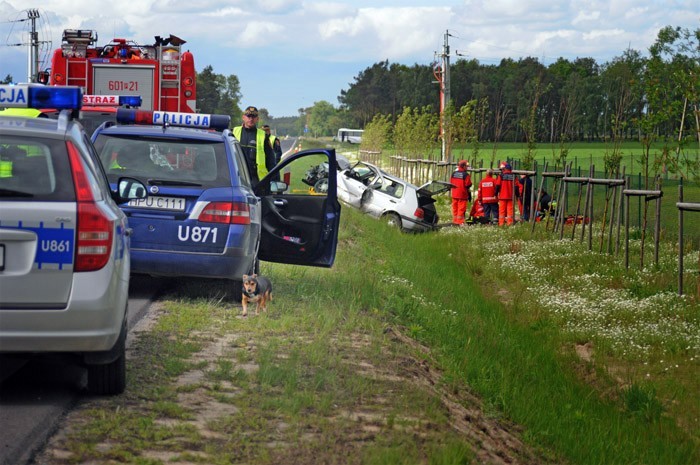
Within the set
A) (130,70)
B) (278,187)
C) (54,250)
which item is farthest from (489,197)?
(54,250)

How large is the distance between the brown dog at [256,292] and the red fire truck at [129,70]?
525 inches

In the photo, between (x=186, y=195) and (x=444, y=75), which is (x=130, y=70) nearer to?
(x=186, y=195)

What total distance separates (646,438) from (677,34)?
40.2 ft

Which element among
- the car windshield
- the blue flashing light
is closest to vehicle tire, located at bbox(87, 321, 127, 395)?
the blue flashing light

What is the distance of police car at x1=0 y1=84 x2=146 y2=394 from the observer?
6191 millimetres

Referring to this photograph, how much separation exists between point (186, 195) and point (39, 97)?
156 inches

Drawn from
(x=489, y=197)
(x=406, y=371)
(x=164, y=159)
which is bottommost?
(x=406, y=371)

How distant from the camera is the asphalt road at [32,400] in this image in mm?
5816

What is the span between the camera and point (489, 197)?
100ft

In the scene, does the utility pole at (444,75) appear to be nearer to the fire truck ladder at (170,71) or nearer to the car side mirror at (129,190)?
the fire truck ladder at (170,71)

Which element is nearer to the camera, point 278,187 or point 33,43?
point 278,187

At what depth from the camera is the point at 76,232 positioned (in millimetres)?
6285

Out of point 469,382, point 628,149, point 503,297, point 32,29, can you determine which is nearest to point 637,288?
point 503,297

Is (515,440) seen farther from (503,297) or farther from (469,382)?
(503,297)
